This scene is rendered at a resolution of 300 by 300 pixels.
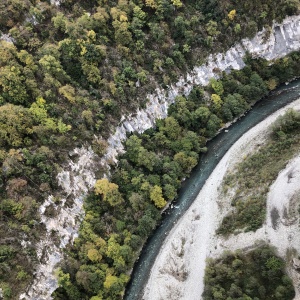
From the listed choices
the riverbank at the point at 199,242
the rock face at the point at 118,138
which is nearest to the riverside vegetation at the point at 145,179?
the rock face at the point at 118,138

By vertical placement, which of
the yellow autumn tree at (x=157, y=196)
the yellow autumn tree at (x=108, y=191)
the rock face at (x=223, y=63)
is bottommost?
the yellow autumn tree at (x=108, y=191)

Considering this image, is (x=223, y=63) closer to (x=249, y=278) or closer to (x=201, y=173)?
(x=201, y=173)

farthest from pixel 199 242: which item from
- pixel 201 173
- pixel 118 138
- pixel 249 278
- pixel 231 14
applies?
pixel 231 14

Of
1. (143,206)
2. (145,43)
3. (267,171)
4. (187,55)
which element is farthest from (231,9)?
(143,206)

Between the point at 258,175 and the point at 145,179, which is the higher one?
the point at 258,175

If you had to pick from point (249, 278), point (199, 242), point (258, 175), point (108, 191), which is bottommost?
point (249, 278)

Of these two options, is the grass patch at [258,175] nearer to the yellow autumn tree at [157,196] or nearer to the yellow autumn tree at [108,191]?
the yellow autumn tree at [157,196]
